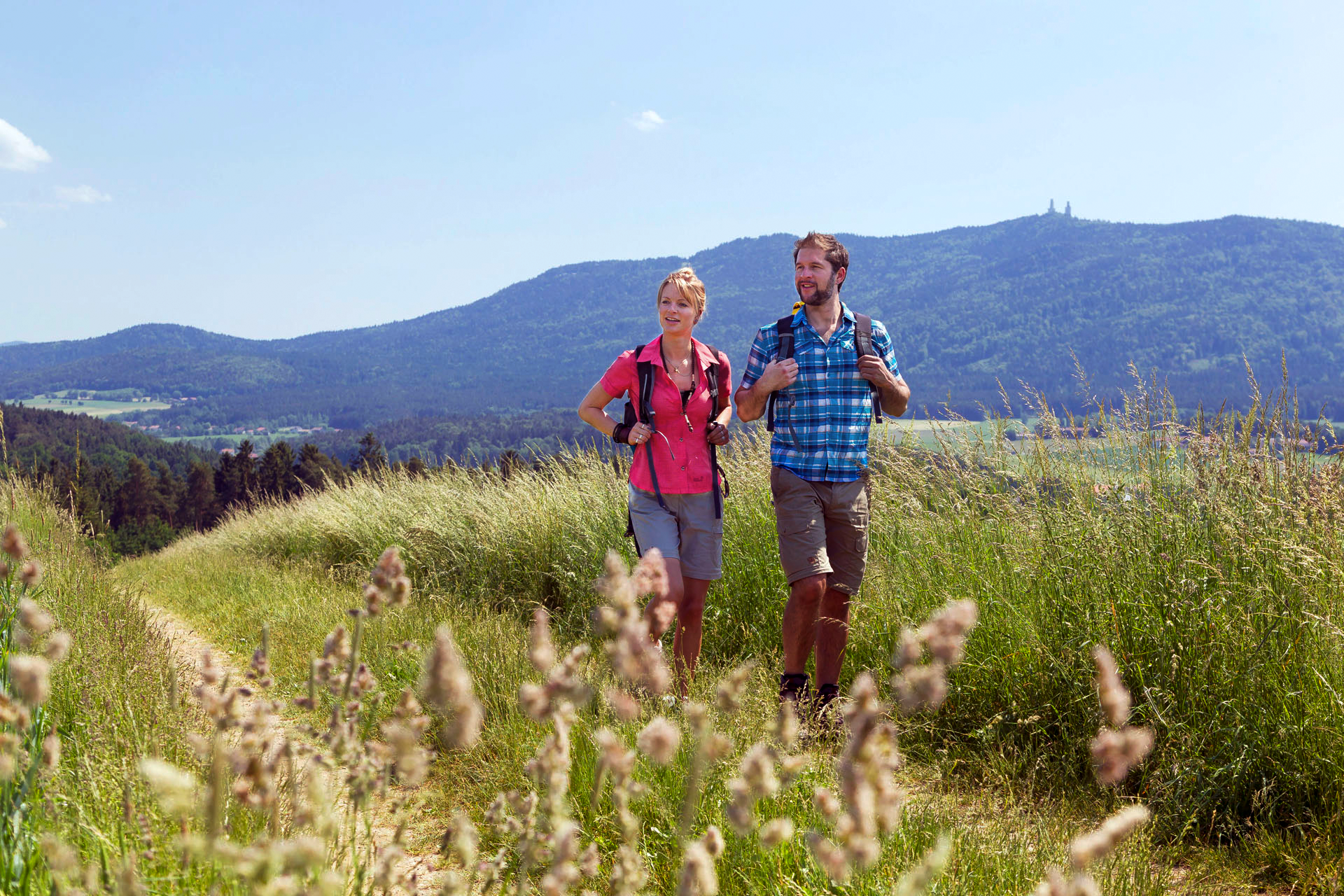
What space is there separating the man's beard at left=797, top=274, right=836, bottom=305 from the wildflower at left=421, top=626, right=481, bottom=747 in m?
3.66

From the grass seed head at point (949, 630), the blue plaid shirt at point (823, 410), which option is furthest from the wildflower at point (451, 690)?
the blue plaid shirt at point (823, 410)

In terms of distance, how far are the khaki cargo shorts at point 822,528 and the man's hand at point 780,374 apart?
461mm

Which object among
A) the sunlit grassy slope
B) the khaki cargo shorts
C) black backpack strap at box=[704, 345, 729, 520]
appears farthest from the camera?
black backpack strap at box=[704, 345, 729, 520]

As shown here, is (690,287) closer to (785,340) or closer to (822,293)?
(785,340)

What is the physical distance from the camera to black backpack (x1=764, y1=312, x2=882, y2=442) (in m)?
4.48

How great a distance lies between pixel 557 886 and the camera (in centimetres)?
114

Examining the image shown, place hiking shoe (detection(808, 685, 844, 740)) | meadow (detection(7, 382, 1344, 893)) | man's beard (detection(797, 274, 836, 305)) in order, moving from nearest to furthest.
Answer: meadow (detection(7, 382, 1344, 893)), hiking shoe (detection(808, 685, 844, 740)), man's beard (detection(797, 274, 836, 305))

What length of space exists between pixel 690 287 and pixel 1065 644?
2.59 m

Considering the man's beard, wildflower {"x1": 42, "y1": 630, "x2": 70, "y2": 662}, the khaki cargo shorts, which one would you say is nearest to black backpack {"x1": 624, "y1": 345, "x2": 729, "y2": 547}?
the khaki cargo shorts

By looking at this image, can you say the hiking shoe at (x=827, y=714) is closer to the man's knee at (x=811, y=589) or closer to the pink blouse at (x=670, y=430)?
the man's knee at (x=811, y=589)

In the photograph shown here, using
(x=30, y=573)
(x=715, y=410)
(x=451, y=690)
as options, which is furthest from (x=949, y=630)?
(x=715, y=410)

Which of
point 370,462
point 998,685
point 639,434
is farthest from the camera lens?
point 370,462

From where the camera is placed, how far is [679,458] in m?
4.64

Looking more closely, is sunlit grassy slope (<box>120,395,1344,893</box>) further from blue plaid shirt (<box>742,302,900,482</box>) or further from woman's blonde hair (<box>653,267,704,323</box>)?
woman's blonde hair (<box>653,267,704,323</box>)
